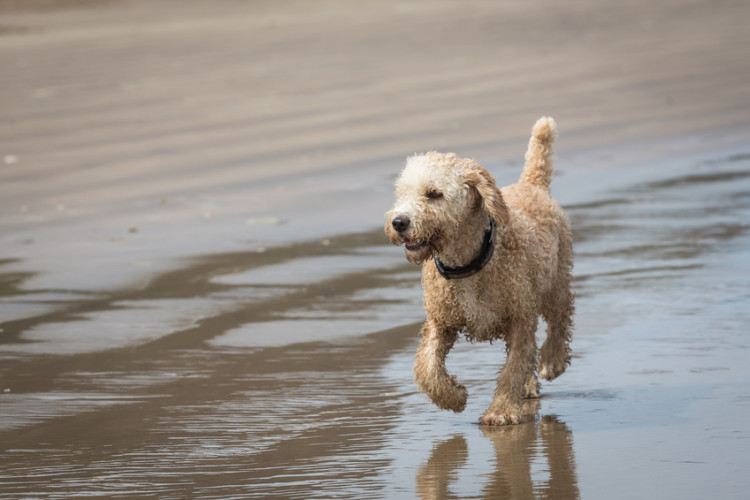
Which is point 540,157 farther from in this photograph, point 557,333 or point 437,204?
point 437,204

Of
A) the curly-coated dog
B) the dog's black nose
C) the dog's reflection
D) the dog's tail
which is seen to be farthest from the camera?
the dog's tail

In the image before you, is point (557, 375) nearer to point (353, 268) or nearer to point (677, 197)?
point (353, 268)

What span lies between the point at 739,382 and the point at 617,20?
2189 cm

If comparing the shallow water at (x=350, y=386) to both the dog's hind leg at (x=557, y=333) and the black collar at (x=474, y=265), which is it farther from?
the black collar at (x=474, y=265)

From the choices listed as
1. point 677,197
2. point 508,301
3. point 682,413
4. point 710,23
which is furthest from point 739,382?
point 710,23

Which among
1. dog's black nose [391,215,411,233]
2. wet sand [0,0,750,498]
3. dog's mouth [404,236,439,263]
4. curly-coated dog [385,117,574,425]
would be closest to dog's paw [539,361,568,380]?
wet sand [0,0,750,498]

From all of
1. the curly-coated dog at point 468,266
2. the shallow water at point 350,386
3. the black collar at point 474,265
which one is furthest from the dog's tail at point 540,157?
the black collar at point 474,265

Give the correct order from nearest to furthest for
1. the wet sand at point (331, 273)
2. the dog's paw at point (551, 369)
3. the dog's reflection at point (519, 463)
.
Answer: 1. the dog's reflection at point (519, 463)
2. the wet sand at point (331, 273)
3. the dog's paw at point (551, 369)

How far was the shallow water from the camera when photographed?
546 centimetres

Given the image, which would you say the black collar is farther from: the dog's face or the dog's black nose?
the dog's black nose

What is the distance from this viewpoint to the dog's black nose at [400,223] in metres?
5.97

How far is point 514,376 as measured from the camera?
628 centimetres

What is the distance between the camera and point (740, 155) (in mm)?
14461

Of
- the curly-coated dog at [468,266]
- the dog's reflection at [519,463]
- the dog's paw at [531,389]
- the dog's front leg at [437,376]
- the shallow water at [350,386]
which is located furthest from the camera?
the dog's paw at [531,389]
